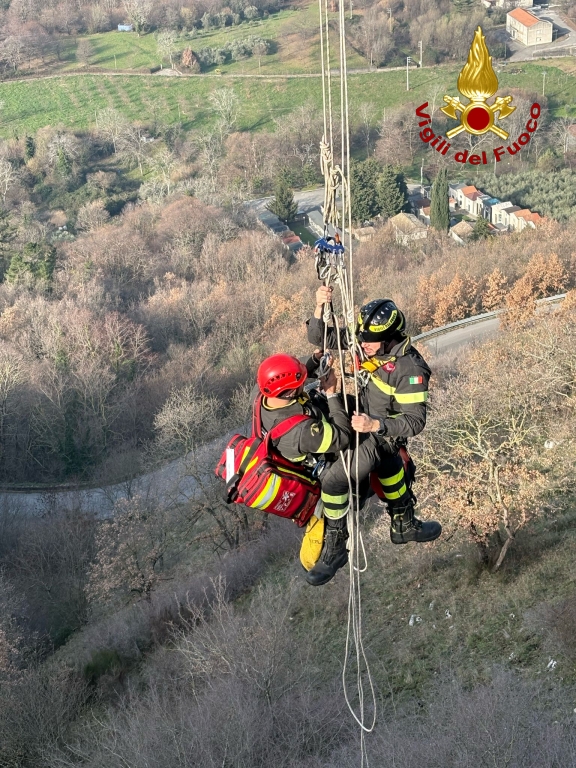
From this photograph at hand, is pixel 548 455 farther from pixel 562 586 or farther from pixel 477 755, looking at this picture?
pixel 477 755

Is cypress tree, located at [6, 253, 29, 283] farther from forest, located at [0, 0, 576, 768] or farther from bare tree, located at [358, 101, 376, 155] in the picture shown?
bare tree, located at [358, 101, 376, 155]

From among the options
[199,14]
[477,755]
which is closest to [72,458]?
[477,755]

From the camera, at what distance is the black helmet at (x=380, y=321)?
23.5 ft

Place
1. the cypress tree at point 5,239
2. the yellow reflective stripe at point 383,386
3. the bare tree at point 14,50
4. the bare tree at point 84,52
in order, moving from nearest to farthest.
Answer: the yellow reflective stripe at point 383,386
the cypress tree at point 5,239
the bare tree at point 14,50
the bare tree at point 84,52

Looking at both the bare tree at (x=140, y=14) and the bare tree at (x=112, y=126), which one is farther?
the bare tree at (x=140, y=14)

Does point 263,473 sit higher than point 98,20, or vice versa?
point 263,473

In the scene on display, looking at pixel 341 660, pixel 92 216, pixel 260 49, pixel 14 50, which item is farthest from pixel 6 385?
pixel 14 50

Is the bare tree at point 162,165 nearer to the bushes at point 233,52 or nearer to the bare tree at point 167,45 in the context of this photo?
the bushes at point 233,52

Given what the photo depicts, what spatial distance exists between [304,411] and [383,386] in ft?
2.29

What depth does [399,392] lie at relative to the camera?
23.9 feet

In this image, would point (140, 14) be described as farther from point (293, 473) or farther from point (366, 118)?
point (293, 473)

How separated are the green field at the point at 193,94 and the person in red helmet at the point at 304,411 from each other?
233ft

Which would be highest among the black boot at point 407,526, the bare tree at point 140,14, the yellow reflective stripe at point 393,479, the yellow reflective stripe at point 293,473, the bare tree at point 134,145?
the yellow reflective stripe at point 293,473

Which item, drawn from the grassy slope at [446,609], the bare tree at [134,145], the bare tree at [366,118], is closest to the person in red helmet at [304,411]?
the grassy slope at [446,609]
